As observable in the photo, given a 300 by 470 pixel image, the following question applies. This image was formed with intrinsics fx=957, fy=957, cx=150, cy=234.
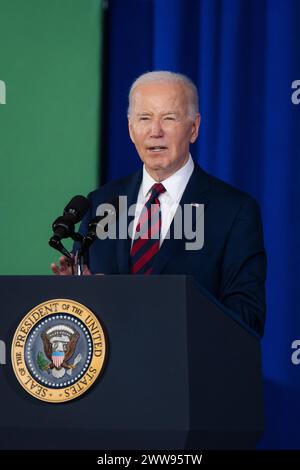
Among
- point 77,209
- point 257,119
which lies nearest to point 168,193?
point 77,209

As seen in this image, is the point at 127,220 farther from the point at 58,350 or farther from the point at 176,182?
the point at 58,350

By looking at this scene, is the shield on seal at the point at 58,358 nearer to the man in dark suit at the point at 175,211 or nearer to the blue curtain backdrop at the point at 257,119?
the man in dark suit at the point at 175,211

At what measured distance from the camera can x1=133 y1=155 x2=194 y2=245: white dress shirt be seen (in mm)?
2623

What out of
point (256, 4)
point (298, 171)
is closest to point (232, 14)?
point (256, 4)

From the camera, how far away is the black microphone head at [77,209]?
7.03ft

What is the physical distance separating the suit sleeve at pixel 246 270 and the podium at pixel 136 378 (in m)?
0.38

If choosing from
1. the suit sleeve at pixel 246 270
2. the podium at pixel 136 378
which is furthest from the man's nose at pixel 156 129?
the podium at pixel 136 378

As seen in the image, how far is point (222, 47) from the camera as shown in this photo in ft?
11.2

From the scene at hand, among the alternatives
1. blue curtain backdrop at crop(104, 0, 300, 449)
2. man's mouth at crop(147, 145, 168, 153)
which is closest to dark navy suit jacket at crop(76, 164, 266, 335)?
man's mouth at crop(147, 145, 168, 153)

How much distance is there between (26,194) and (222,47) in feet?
2.97

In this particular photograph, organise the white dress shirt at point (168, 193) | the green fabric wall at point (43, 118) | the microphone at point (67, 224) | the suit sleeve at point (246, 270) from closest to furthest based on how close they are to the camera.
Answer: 1. the microphone at point (67, 224)
2. the suit sleeve at point (246, 270)
3. the white dress shirt at point (168, 193)
4. the green fabric wall at point (43, 118)

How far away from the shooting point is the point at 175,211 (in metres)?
2.62
